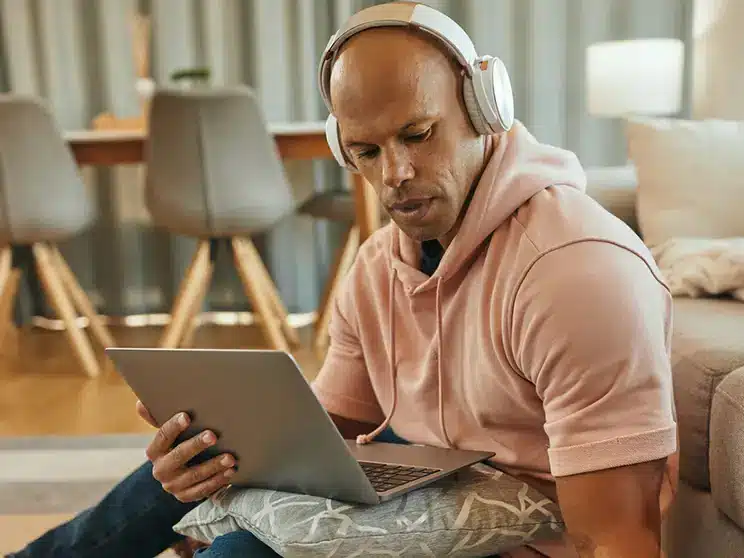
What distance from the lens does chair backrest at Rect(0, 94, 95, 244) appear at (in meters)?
2.73

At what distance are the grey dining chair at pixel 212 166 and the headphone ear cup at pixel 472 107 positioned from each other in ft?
6.16

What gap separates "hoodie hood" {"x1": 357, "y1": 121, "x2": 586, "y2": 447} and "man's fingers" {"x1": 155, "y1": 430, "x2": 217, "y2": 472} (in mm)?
247

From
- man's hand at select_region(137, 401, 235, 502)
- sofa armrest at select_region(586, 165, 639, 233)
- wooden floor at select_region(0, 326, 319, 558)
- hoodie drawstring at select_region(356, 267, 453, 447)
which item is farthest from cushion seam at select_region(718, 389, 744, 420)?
wooden floor at select_region(0, 326, 319, 558)

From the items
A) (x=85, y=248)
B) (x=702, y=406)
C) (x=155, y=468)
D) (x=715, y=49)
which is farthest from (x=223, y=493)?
(x=85, y=248)

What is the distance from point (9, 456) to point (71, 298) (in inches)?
54.0

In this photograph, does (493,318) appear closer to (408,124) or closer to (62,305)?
(408,124)

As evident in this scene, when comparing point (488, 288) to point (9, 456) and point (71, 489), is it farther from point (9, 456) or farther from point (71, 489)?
point (9, 456)

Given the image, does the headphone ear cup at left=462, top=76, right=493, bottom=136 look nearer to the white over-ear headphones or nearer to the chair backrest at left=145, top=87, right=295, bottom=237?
the white over-ear headphones

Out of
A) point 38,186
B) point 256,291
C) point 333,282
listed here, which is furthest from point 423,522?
point 333,282

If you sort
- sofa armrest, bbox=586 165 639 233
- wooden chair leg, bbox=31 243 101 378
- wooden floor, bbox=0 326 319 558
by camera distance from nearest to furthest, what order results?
sofa armrest, bbox=586 165 639 233
wooden floor, bbox=0 326 319 558
wooden chair leg, bbox=31 243 101 378

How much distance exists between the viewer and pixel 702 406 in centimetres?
102

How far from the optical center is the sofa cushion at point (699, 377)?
1.03 metres

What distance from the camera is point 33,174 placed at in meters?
2.75

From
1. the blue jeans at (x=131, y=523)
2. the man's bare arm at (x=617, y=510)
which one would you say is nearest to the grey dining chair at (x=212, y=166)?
the blue jeans at (x=131, y=523)
